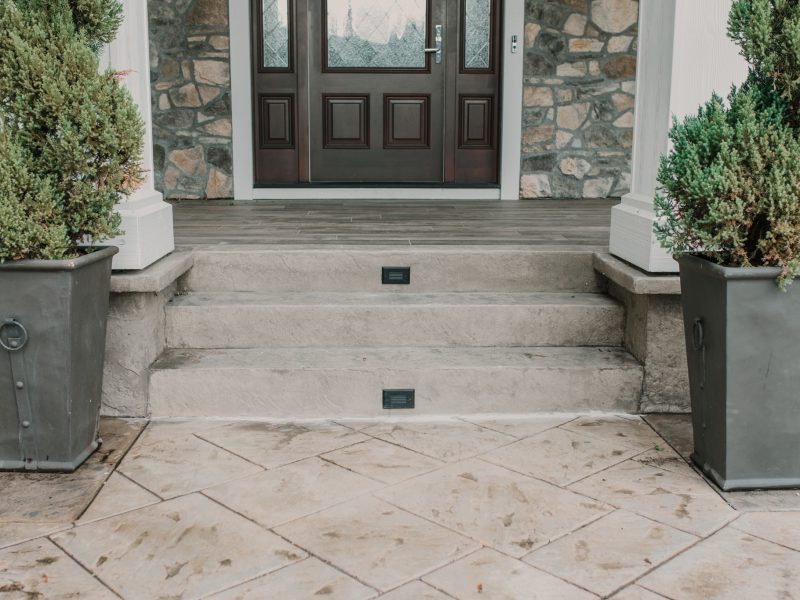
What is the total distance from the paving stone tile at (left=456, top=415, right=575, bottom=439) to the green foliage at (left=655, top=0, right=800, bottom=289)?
827 millimetres

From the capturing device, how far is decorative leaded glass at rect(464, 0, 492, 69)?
5875 mm

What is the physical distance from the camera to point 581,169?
605 centimetres

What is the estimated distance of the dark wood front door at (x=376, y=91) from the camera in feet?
19.1

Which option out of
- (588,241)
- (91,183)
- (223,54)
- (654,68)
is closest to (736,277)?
(654,68)

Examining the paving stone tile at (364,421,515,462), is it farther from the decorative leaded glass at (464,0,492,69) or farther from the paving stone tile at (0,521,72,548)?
the decorative leaded glass at (464,0,492,69)

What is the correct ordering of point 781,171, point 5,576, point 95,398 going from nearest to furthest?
point 5,576
point 781,171
point 95,398

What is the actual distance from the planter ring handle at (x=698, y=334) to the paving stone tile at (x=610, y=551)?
54cm

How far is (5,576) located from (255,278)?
5.52ft

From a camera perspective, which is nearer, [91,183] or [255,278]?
[91,183]

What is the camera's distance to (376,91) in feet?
19.5

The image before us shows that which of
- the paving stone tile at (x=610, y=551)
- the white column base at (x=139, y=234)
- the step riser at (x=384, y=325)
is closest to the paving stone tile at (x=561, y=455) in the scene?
the paving stone tile at (x=610, y=551)

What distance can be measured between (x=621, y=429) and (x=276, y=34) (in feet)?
13.2

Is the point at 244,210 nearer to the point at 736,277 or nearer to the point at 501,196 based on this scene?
the point at 501,196

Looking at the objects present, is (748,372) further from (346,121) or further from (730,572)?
(346,121)
